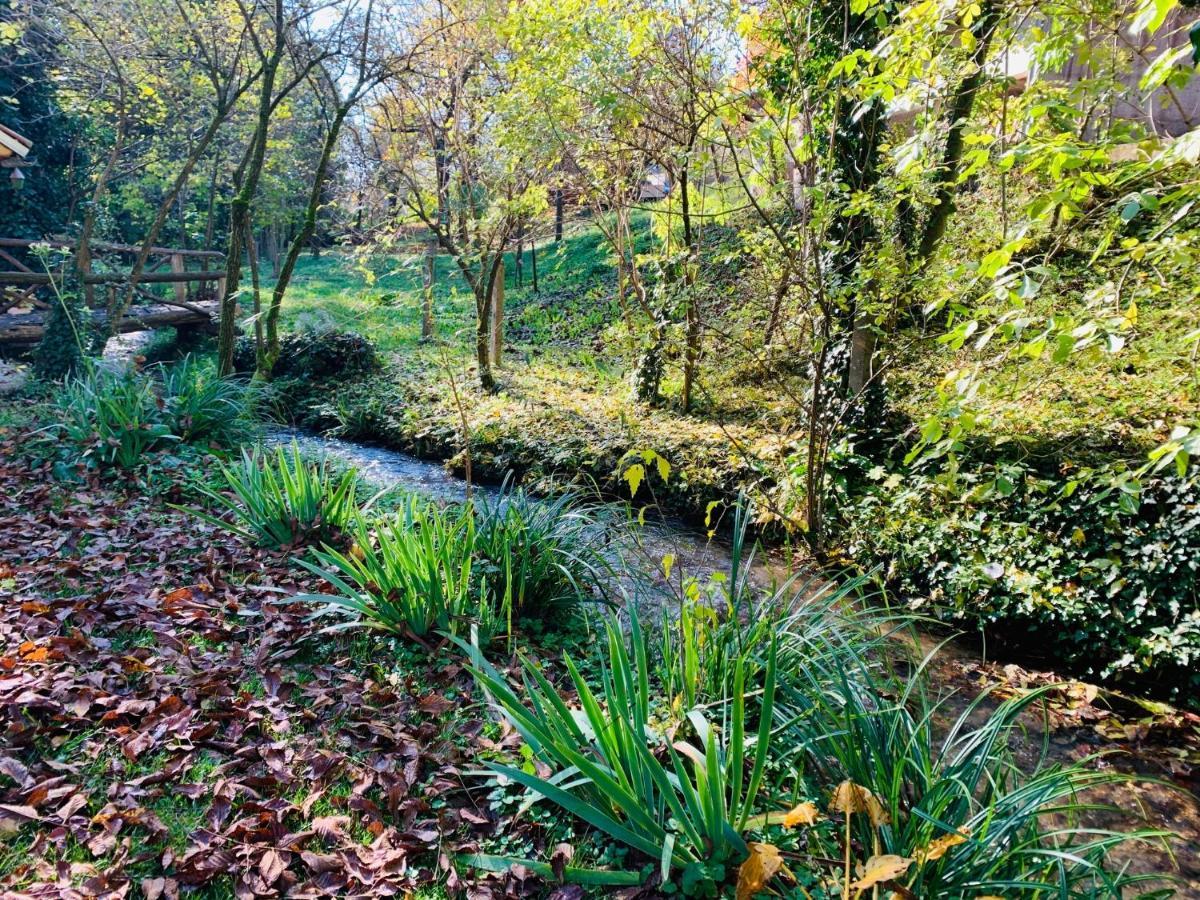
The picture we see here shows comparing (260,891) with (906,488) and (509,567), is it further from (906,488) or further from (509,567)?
(906,488)

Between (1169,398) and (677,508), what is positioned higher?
(1169,398)

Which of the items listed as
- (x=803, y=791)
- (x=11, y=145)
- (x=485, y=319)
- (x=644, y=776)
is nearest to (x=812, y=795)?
(x=803, y=791)

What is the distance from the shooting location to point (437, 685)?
2.92 metres

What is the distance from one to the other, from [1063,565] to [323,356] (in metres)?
8.70

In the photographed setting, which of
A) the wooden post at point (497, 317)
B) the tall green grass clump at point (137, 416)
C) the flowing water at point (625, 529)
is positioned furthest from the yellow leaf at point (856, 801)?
the wooden post at point (497, 317)

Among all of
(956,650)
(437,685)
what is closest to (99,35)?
(437,685)

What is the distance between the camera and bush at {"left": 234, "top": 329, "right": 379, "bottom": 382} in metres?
9.43

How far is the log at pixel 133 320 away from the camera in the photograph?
9.41 meters

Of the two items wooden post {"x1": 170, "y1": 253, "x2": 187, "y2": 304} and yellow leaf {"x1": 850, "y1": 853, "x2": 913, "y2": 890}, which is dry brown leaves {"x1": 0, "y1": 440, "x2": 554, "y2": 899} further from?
wooden post {"x1": 170, "y1": 253, "x2": 187, "y2": 304}

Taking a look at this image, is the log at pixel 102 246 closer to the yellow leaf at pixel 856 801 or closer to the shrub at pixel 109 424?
the shrub at pixel 109 424

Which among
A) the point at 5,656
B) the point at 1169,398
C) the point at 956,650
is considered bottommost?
the point at 956,650

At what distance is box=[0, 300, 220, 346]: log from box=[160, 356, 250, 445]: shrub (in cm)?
354

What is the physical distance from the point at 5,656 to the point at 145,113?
1039 centimetres

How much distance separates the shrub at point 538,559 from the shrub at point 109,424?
3.11 metres
